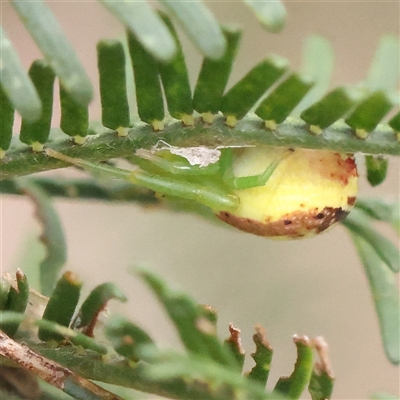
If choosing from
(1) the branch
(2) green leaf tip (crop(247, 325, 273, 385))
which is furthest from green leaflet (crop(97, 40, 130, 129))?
(2) green leaf tip (crop(247, 325, 273, 385))

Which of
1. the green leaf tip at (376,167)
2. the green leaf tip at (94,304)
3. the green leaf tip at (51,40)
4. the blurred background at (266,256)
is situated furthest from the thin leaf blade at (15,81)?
the blurred background at (266,256)

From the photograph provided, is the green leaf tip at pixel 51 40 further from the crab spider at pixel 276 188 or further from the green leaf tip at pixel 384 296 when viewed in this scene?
the green leaf tip at pixel 384 296

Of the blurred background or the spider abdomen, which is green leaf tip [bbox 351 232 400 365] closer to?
the spider abdomen

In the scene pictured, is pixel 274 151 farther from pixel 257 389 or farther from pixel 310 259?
pixel 310 259

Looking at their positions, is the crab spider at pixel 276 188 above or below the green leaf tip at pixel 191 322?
above

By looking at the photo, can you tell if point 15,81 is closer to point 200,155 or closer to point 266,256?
point 200,155

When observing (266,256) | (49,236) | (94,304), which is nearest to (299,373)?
(94,304)
